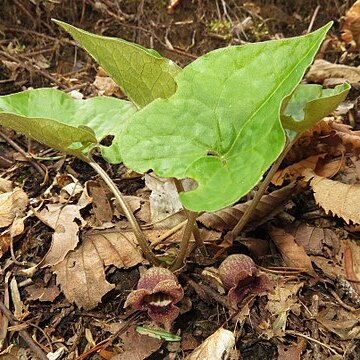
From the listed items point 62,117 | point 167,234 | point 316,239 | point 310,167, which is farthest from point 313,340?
→ point 62,117

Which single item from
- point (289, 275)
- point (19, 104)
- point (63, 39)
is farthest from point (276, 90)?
point (63, 39)

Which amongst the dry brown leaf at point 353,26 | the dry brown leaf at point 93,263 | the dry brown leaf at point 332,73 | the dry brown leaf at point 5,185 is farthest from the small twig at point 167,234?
the dry brown leaf at point 353,26

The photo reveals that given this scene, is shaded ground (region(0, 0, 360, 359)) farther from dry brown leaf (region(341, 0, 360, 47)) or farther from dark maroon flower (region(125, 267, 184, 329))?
dry brown leaf (region(341, 0, 360, 47))

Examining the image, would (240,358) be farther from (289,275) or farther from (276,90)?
(276,90)

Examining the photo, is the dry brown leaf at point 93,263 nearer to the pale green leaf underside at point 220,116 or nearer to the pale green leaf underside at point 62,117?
the pale green leaf underside at point 62,117

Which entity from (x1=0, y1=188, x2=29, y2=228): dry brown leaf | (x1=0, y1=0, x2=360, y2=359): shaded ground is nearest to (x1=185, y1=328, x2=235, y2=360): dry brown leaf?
(x1=0, y1=0, x2=360, y2=359): shaded ground
